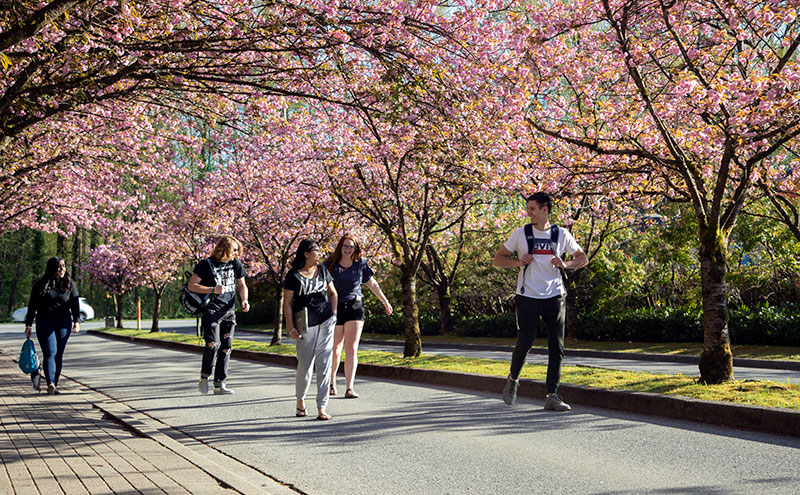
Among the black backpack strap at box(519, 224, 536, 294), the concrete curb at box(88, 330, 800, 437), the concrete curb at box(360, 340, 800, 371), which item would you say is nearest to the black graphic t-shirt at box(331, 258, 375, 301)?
the black backpack strap at box(519, 224, 536, 294)

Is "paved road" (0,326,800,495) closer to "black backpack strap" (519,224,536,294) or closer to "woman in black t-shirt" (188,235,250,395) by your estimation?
"woman in black t-shirt" (188,235,250,395)

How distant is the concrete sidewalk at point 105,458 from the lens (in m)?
4.87

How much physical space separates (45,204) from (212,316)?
17.0 metres

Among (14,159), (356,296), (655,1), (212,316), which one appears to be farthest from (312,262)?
(14,159)

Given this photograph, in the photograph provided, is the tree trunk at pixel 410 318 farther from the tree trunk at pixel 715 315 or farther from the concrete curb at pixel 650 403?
the tree trunk at pixel 715 315

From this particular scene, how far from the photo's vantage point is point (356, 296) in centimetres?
962

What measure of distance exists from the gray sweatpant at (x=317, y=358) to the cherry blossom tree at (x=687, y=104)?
4274 mm

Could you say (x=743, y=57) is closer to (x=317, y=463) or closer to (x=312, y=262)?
(x=312, y=262)

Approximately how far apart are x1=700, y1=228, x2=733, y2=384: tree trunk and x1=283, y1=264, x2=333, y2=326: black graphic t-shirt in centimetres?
458

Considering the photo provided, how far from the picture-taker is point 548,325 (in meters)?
8.02

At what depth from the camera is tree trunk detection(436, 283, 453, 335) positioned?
2978 centimetres

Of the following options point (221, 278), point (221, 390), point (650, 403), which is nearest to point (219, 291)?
point (221, 278)

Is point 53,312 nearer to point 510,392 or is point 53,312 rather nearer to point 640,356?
point 510,392

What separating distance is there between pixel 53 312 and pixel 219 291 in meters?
2.46
